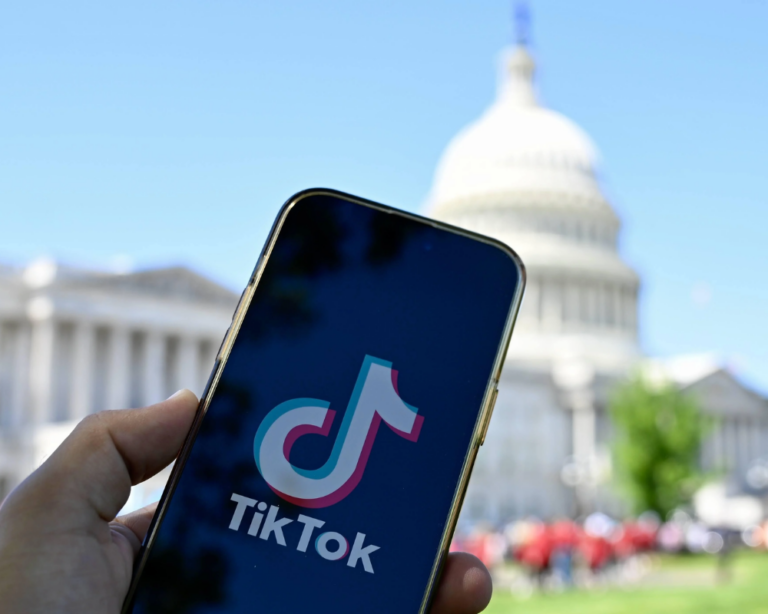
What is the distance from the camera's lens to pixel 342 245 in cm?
298

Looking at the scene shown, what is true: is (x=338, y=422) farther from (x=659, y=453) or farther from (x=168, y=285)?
(x=168, y=285)

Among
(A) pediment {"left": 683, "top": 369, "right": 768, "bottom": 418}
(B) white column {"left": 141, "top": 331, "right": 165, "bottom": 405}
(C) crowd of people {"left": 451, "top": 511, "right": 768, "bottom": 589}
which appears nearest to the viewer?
(C) crowd of people {"left": 451, "top": 511, "right": 768, "bottom": 589}

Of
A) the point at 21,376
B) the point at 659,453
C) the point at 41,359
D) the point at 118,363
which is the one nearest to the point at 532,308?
the point at 659,453

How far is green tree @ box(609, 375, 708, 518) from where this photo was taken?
1969 inches

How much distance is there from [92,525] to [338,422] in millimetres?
688

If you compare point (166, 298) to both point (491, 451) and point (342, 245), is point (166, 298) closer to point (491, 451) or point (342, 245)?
point (491, 451)

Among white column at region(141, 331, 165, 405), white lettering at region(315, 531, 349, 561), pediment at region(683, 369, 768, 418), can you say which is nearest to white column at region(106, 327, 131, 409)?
white column at region(141, 331, 165, 405)

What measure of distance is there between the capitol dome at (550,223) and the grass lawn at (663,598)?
49.4 m

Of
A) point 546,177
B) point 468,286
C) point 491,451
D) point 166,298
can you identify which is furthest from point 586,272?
point 468,286

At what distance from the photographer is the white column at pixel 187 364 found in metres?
53.6

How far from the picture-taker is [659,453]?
50500mm

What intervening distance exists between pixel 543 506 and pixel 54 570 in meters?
70.9

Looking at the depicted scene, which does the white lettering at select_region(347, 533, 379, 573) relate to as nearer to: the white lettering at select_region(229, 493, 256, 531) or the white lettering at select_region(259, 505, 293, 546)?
the white lettering at select_region(259, 505, 293, 546)

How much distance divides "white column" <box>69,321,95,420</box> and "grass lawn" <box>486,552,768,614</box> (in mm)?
30255
